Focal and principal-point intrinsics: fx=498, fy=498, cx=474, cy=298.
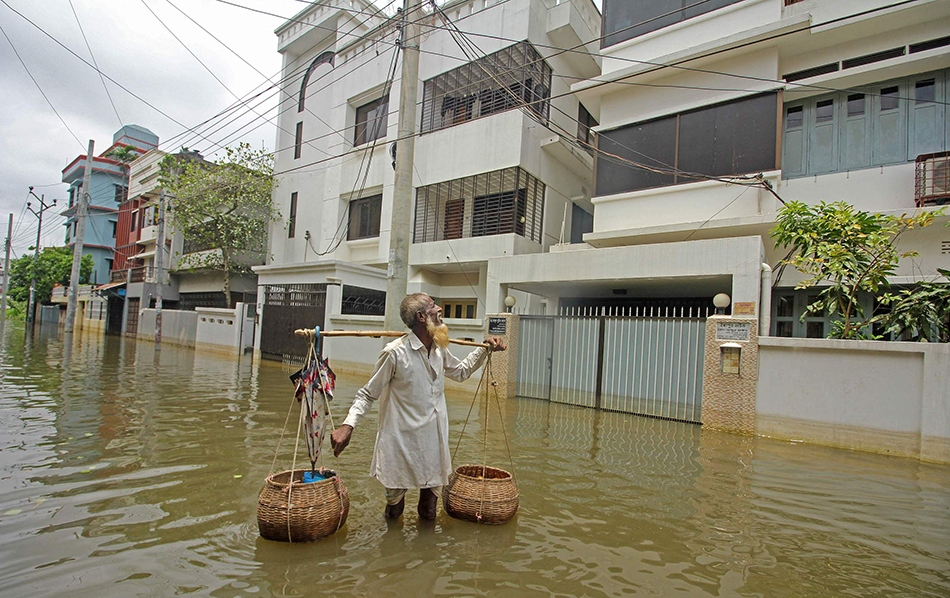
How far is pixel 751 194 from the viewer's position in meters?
10.7

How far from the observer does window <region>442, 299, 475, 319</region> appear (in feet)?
55.4

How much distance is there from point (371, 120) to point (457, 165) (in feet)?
19.0

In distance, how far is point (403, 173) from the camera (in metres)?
9.77

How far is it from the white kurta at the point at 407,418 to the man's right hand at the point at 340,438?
5.5 inches

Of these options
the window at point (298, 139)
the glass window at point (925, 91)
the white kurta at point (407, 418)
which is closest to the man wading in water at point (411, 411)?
the white kurta at point (407, 418)

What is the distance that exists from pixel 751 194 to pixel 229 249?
23.1 meters

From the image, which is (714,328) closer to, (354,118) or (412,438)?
(412,438)

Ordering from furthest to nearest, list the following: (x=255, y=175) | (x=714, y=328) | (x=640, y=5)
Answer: (x=255, y=175), (x=640, y=5), (x=714, y=328)

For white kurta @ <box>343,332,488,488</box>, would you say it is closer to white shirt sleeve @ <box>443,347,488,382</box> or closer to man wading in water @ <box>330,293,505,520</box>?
man wading in water @ <box>330,293,505,520</box>

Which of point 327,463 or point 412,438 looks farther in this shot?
point 327,463

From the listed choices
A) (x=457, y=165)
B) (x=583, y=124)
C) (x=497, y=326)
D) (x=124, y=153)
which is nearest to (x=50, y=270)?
(x=124, y=153)

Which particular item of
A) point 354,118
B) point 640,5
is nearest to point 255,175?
point 354,118

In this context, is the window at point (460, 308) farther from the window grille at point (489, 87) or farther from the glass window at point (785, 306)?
the glass window at point (785, 306)

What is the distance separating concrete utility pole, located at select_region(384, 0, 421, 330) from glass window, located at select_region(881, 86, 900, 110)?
9.51 metres
